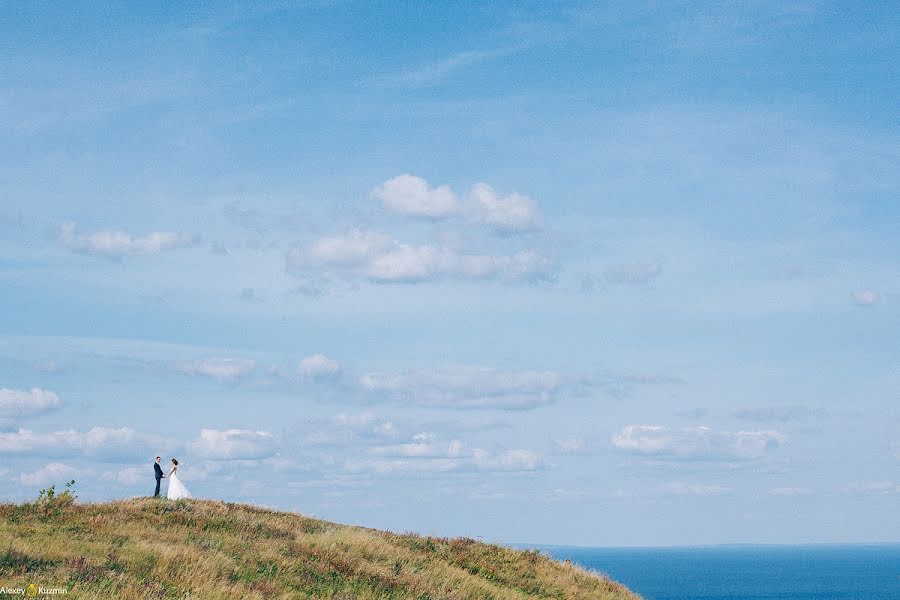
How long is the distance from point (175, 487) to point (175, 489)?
82 mm

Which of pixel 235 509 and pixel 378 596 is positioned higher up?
pixel 235 509

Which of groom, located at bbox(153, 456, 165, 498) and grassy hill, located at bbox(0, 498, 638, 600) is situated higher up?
groom, located at bbox(153, 456, 165, 498)

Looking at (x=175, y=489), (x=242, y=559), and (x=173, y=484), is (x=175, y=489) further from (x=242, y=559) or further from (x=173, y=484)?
(x=242, y=559)

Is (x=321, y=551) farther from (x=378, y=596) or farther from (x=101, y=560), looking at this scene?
(x=101, y=560)

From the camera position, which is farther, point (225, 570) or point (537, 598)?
point (537, 598)

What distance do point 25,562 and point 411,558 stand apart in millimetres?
13738

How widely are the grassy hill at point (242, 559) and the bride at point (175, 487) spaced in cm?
149

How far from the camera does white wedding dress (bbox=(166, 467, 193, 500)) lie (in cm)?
3669

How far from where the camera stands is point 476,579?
29906 mm

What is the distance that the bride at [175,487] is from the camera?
36688mm

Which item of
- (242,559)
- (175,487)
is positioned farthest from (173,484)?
(242,559)

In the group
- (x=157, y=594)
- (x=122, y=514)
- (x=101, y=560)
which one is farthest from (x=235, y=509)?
(x=157, y=594)

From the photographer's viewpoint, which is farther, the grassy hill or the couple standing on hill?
the couple standing on hill

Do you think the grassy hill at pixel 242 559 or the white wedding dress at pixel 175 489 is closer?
the grassy hill at pixel 242 559
